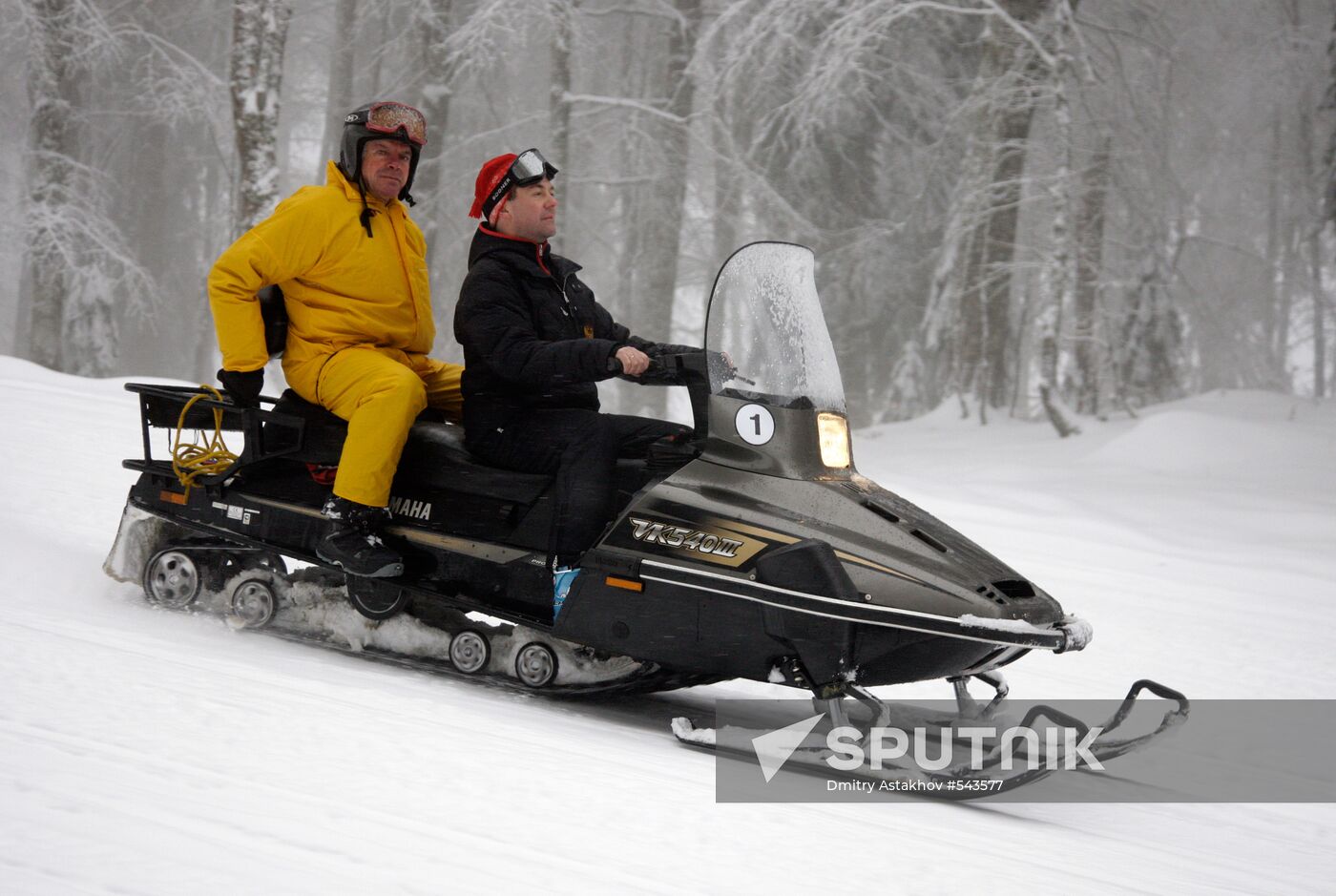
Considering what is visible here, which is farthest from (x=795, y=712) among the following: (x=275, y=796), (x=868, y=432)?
(x=868, y=432)

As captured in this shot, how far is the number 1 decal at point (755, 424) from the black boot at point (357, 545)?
134 centimetres

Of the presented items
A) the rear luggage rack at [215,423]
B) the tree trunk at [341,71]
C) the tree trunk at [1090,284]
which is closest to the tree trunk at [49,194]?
the tree trunk at [341,71]

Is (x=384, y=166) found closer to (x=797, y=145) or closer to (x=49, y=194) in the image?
(x=797, y=145)

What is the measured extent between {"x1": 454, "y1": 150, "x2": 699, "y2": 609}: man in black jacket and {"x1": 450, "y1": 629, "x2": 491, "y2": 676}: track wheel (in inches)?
A: 15.8

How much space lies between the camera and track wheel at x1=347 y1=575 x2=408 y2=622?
14.8ft

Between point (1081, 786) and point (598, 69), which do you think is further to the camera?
point (598, 69)

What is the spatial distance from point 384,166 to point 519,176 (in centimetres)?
66

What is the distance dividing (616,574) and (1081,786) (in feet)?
5.42

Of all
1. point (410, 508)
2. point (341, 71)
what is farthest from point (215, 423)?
point (341, 71)

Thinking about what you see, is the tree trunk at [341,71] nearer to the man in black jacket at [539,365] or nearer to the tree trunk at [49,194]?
the tree trunk at [49,194]

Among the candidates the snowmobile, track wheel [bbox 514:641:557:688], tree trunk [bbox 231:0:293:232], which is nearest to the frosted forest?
tree trunk [bbox 231:0:293:232]

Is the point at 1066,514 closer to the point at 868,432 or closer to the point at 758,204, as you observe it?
the point at 868,432

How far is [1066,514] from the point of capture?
9250mm

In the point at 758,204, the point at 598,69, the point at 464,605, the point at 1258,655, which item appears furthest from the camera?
the point at 598,69
